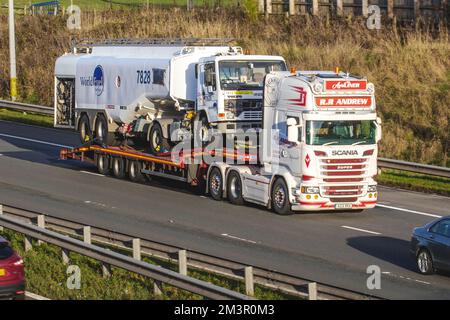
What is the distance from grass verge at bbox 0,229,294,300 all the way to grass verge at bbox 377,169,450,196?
1286 centimetres

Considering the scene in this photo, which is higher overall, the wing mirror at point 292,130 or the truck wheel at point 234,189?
the wing mirror at point 292,130

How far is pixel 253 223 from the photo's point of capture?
25.1 meters

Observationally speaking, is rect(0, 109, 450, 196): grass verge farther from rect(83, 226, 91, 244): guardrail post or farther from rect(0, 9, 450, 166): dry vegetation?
rect(83, 226, 91, 244): guardrail post

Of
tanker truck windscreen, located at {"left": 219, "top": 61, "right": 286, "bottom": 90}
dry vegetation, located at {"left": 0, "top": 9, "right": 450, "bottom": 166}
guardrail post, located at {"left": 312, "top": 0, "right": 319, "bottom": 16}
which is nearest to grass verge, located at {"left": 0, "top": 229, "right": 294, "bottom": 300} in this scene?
tanker truck windscreen, located at {"left": 219, "top": 61, "right": 286, "bottom": 90}

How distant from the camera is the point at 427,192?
99.8ft

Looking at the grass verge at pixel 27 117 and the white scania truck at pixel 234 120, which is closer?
the white scania truck at pixel 234 120

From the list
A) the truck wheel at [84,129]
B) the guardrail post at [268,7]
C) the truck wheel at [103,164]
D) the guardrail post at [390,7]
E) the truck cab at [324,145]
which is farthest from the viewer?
the guardrail post at [268,7]

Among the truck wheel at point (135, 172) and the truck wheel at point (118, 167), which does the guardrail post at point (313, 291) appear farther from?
the truck wheel at point (118, 167)

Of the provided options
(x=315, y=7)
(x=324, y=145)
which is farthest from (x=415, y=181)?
(x=315, y=7)

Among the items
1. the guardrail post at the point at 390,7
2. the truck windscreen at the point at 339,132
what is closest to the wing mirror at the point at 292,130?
the truck windscreen at the point at 339,132

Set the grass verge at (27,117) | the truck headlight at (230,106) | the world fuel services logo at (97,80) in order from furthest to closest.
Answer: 1. the grass verge at (27,117)
2. the world fuel services logo at (97,80)
3. the truck headlight at (230,106)

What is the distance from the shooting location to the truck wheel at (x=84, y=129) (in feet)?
117

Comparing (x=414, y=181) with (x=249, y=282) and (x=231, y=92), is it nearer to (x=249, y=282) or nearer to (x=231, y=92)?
(x=231, y=92)

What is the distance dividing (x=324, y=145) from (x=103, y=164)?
1047cm
